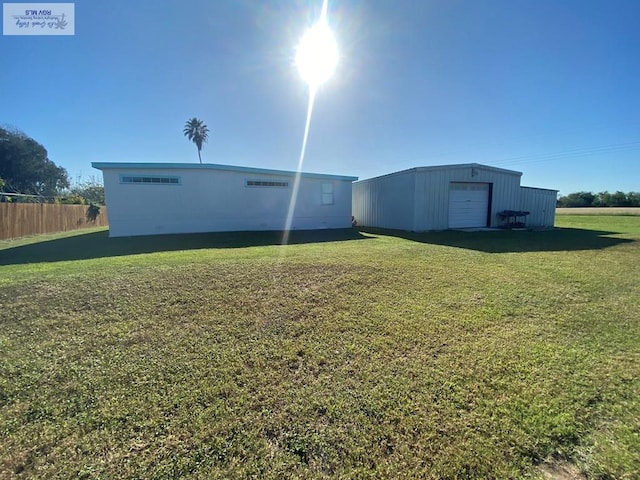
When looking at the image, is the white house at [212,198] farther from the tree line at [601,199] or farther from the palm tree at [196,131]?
the tree line at [601,199]

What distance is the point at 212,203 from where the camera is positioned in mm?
12242

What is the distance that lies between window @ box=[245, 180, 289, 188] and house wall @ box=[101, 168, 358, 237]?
Answer: 135 mm

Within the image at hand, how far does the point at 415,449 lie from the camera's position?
68.2 inches

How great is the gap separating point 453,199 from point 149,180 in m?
13.8

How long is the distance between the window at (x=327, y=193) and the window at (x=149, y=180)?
22.2 feet

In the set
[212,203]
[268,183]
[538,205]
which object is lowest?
[212,203]

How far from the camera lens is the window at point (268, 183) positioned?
1275 centimetres

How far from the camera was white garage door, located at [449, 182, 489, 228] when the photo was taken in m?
13.6

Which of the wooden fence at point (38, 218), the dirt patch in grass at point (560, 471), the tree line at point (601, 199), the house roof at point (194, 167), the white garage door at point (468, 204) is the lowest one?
the dirt patch in grass at point (560, 471)

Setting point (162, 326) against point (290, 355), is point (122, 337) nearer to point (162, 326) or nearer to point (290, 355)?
point (162, 326)

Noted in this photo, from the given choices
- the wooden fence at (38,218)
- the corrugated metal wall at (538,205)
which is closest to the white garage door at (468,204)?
the corrugated metal wall at (538,205)

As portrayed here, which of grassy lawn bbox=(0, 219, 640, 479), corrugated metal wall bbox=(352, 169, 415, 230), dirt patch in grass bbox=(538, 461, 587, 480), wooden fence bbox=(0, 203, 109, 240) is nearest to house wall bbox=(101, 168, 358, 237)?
corrugated metal wall bbox=(352, 169, 415, 230)

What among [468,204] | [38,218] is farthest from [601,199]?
[38,218]

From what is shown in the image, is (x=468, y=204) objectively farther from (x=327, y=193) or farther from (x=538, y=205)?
(x=327, y=193)
